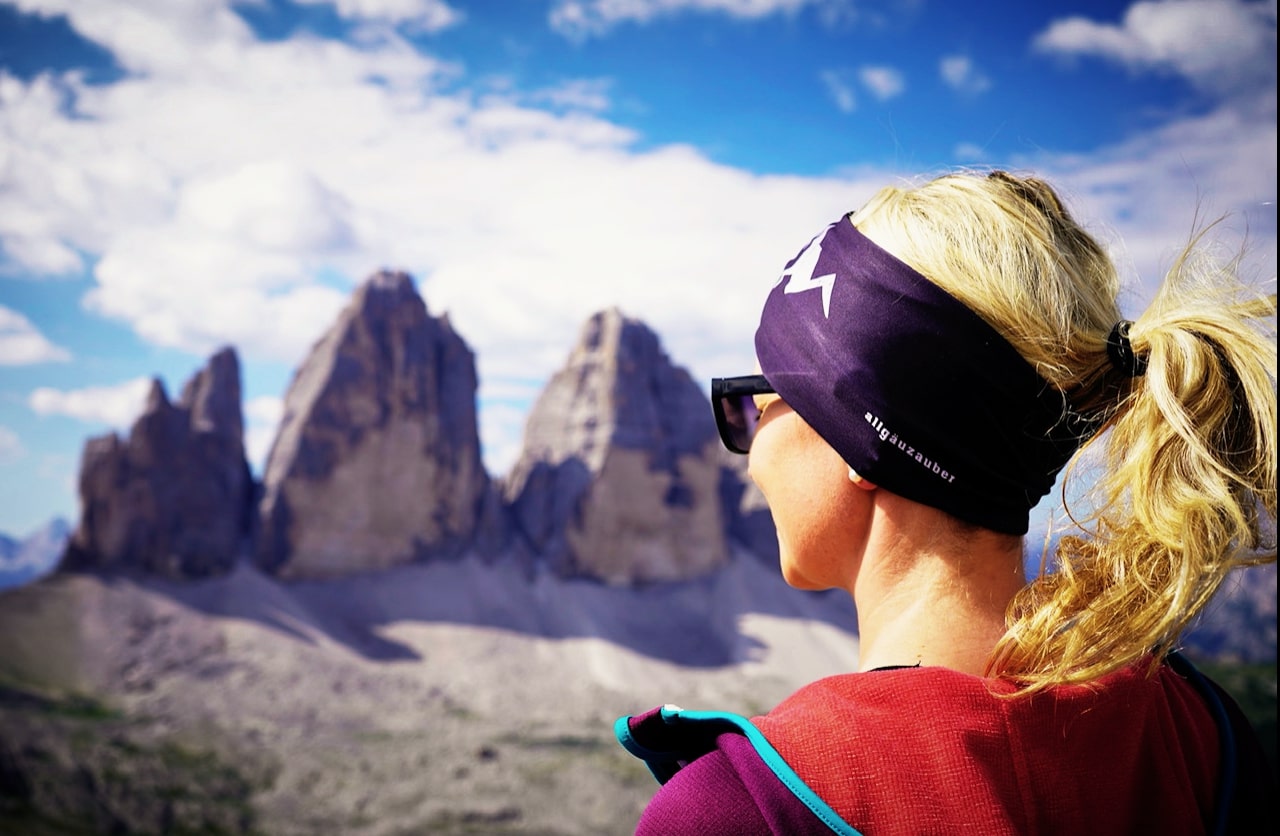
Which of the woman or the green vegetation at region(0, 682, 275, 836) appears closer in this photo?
the woman

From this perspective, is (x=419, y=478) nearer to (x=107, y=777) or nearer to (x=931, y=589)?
(x=107, y=777)

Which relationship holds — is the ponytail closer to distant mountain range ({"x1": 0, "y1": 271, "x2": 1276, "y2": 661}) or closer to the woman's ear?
the woman's ear

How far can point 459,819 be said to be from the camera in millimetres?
40938

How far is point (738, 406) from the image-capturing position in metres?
1.96

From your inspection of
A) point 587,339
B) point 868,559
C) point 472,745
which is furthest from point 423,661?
point 868,559

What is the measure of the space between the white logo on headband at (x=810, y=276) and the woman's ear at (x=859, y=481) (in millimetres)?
279

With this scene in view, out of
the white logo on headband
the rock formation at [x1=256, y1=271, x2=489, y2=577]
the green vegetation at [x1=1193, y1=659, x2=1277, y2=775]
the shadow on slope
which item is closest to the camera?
the white logo on headband

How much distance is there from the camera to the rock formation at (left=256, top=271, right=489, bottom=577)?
2366 inches

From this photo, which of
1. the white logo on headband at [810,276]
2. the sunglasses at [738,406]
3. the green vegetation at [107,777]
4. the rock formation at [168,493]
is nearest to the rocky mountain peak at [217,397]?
the rock formation at [168,493]

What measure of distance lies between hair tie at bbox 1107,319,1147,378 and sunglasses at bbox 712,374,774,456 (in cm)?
60

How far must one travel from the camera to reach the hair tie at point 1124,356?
5.34ft

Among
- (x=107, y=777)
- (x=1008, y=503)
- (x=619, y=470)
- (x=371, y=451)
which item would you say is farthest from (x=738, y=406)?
(x=619, y=470)

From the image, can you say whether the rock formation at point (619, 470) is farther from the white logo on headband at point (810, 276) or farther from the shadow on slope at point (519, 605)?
the white logo on headband at point (810, 276)

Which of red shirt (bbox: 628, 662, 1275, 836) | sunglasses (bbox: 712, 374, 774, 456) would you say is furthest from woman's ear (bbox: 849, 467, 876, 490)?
red shirt (bbox: 628, 662, 1275, 836)
